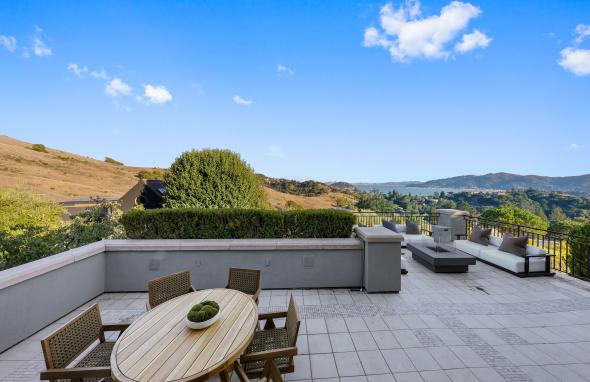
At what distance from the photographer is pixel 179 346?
171 centimetres

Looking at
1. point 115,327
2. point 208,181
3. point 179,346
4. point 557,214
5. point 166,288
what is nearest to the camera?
point 179,346

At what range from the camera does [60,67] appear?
12.9 meters

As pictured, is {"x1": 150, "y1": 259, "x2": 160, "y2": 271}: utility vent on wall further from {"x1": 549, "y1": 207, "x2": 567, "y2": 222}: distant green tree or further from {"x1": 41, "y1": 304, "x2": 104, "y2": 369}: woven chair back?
{"x1": 549, "y1": 207, "x2": 567, "y2": 222}: distant green tree

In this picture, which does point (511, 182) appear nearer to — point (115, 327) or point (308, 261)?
point (308, 261)

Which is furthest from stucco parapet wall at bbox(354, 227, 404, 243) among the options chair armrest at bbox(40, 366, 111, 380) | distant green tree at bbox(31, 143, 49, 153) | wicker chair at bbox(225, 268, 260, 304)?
distant green tree at bbox(31, 143, 49, 153)

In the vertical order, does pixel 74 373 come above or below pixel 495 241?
below

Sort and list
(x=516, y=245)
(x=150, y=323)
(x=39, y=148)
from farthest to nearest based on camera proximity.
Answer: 1. (x=39, y=148)
2. (x=516, y=245)
3. (x=150, y=323)

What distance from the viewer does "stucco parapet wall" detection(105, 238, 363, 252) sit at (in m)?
4.23

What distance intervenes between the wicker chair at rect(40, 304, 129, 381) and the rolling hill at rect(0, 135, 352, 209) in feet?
77.2

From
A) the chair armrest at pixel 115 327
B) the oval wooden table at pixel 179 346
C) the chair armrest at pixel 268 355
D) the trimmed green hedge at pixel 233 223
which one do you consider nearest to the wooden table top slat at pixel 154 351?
the oval wooden table at pixel 179 346

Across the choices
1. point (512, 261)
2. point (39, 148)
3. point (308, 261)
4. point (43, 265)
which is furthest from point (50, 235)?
point (39, 148)

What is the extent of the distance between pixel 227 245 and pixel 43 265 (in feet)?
7.65

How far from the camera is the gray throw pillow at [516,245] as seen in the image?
5.30 m

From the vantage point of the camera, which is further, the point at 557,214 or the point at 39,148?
the point at 39,148
